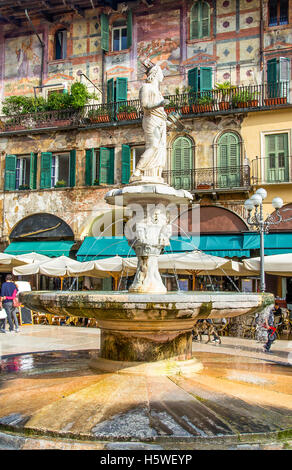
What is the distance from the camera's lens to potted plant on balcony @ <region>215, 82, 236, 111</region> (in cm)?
2025

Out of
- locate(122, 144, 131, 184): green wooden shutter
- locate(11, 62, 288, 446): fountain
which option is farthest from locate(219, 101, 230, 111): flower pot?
locate(11, 62, 288, 446): fountain

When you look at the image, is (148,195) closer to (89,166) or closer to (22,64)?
(89,166)

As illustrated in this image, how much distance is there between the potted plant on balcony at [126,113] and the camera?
71.2ft

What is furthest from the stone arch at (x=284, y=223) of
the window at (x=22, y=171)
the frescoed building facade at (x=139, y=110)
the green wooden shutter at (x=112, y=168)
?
the window at (x=22, y=171)

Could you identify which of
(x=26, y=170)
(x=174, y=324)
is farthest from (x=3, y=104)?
(x=174, y=324)

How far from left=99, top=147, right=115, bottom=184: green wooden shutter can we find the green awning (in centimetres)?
320

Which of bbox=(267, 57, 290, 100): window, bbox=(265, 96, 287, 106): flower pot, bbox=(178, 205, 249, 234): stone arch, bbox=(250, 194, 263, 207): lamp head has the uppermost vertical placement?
bbox=(267, 57, 290, 100): window

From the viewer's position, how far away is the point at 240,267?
13125 mm

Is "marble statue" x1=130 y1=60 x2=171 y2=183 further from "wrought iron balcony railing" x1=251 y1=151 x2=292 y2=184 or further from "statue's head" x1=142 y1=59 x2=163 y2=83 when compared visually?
"wrought iron balcony railing" x1=251 y1=151 x2=292 y2=184

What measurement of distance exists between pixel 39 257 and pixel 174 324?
13.0 meters

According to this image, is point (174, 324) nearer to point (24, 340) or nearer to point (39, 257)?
point (24, 340)

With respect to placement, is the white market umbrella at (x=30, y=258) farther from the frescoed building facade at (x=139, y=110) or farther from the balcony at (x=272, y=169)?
the balcony at (x=272, y=169)

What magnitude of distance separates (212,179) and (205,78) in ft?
14.9

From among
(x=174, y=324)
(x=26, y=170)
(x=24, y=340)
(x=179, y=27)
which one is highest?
(x=179, y=27)
